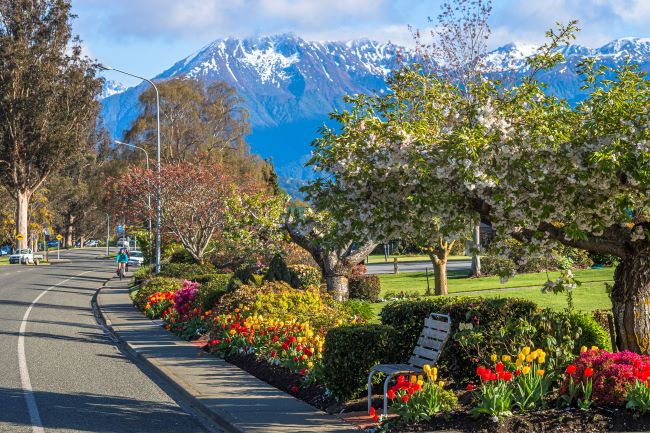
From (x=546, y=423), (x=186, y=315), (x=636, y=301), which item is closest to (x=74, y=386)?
(x=546, y=423)

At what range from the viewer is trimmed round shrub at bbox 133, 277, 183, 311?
80.9ft

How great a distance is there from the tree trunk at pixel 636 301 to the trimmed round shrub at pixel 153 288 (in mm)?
17036

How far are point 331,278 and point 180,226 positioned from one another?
1298 centimetres

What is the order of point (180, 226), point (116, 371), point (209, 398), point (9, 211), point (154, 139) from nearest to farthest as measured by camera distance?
1. point (209, 398)
2. point (116, 371)
3. point (180, 226)
4. point (154, 139)
5. point (9, 211)

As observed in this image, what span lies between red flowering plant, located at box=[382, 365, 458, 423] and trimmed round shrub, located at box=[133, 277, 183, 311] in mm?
17067

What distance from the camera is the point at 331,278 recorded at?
20344mm

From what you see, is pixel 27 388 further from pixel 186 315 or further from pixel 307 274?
pixel 307 274

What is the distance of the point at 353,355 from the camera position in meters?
9.79

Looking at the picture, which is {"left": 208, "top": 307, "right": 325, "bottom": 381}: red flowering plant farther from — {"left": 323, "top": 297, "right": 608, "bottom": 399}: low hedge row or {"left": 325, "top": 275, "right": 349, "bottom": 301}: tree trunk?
{"left": 325, "top": 275, "right": 349, "bottom": 301}: tree trunk

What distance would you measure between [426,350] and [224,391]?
9.76 ft

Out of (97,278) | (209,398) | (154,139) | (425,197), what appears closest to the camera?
(425,197)

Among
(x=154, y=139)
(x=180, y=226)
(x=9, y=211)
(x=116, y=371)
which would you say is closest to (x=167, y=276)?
(x=180, y=226)

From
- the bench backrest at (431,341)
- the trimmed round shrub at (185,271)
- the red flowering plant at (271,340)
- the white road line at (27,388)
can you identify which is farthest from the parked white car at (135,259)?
the bench backrest at (431,341)

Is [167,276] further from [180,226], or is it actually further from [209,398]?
[209,398]
